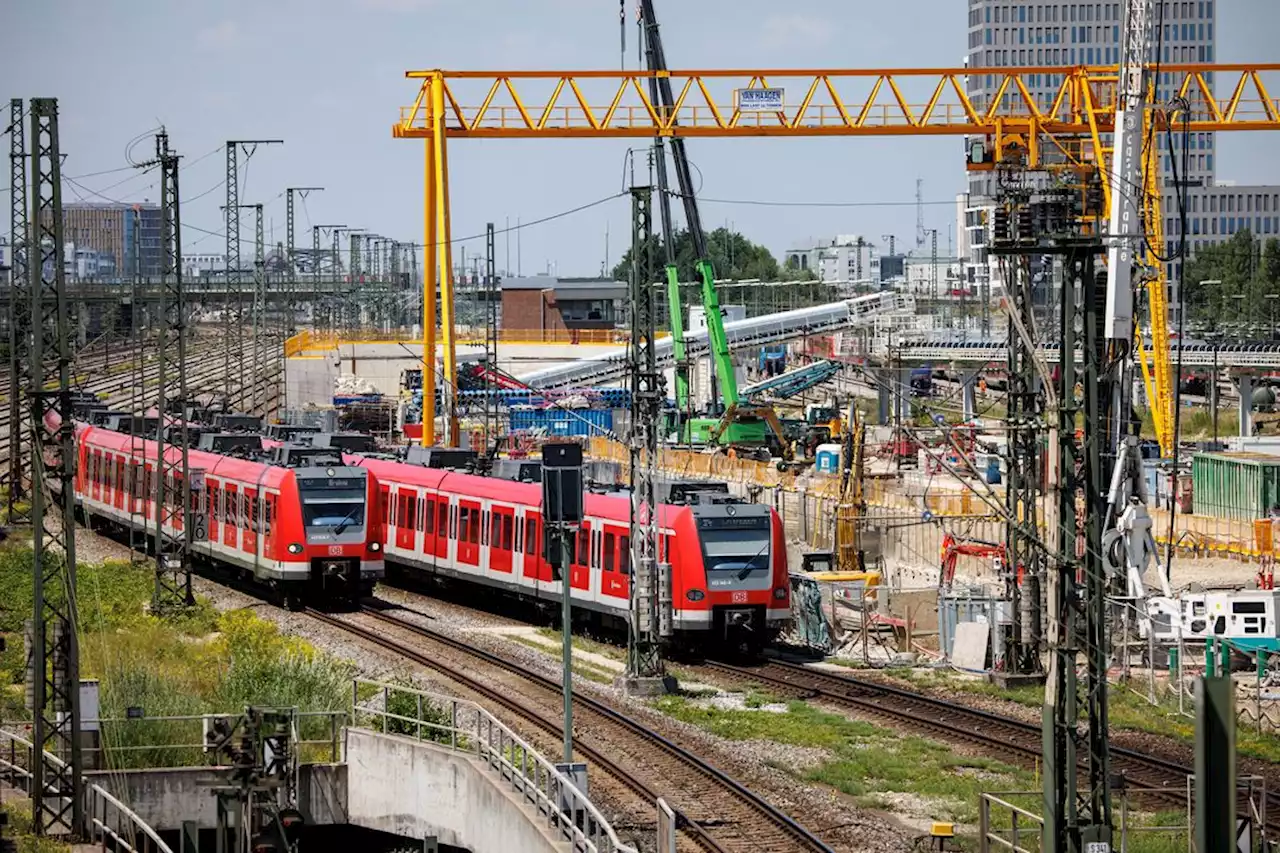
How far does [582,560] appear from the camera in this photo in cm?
3228

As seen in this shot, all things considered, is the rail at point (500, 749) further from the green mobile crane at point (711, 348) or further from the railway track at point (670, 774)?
the green mobile crane at point (711, 348)

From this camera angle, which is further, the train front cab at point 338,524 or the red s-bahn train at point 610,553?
the train front cab at point 338,524

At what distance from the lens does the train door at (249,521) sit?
3759 cm

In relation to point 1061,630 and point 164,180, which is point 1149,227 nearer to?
point 164,180

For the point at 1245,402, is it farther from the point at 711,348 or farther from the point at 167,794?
the point at 167,794

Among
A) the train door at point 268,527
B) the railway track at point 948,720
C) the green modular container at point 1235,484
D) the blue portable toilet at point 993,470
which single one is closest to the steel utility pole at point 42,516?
the railway track at point 948,720

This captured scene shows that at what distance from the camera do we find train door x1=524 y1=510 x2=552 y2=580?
110 ft

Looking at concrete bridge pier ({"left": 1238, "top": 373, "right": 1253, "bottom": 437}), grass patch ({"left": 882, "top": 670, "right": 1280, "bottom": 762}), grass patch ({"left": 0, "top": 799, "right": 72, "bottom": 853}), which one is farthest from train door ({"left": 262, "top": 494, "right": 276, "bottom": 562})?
concrete bridge pier ({"left": 1238, "top": 373, "right": 1253, "bottom": 437})

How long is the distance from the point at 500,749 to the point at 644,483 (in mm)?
6904

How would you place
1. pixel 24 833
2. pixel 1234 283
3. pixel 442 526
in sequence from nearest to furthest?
pixel 24 833 < pixel 442 526 < pixel 1234 283

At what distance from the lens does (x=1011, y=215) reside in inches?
658

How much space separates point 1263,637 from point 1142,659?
2564mm

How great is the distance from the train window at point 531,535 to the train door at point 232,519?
24.4 ft

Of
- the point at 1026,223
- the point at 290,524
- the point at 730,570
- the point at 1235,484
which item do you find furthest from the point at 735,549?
the point at 1235,484
